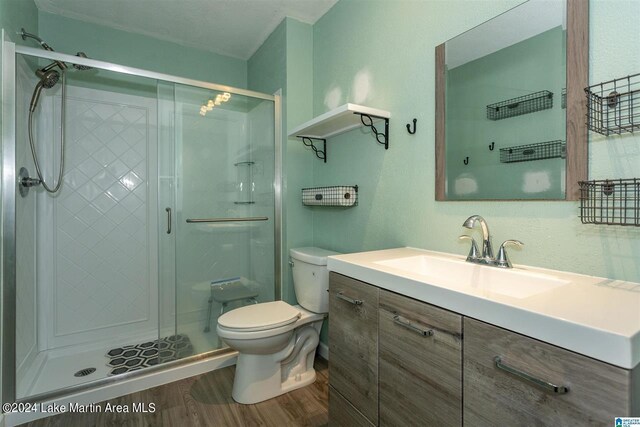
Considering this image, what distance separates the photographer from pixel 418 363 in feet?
3.12

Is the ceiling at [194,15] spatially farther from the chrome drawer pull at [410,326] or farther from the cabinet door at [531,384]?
the cabinet door at [531,384]

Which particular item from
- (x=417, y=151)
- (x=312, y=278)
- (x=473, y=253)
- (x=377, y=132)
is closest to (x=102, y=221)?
(x=312, y=278)

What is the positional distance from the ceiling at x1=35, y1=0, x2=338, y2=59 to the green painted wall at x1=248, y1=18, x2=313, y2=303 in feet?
0.44

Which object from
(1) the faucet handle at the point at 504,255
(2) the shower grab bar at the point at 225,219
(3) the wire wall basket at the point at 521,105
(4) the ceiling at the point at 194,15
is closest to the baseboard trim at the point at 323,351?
(2) the shower grab bar at the point at 225,219

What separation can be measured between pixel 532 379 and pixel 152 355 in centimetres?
241

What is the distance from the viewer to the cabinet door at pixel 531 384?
0.58m

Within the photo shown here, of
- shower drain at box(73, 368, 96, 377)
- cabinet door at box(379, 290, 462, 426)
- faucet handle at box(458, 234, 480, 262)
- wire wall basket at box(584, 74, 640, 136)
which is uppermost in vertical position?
wire wall basket at box(584, 74, 640, 136)

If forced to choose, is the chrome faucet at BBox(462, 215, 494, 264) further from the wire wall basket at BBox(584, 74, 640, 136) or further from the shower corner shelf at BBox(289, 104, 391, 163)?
the shower corner shelf at BBox(289, 104, 391, 163)

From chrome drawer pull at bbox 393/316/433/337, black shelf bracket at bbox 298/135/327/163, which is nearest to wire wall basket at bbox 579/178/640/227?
chrome drawer pull at bbox 393/316/433/337

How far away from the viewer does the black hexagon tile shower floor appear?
6.86 feet

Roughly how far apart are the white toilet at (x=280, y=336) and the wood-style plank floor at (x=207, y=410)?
76 millimetres

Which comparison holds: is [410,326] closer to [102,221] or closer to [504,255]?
[504,255]

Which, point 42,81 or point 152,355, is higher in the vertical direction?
point 42,81

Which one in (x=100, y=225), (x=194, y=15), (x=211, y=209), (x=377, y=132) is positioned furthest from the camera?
(x=100, y=225)
